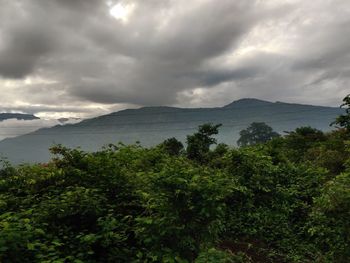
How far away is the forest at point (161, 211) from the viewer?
6.23 m

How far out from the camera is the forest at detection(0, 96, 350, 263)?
6227 millimetres

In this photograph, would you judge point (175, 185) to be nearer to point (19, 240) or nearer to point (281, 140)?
point (19, 240)

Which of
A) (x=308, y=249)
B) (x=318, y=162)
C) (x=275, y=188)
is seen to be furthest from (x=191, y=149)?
(x=308, y=249)

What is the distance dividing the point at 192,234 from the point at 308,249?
671 centimetres

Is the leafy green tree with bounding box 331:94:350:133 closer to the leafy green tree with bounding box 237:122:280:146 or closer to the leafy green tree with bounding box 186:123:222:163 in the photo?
the leafy green tree with bounding box 186:123:222:163

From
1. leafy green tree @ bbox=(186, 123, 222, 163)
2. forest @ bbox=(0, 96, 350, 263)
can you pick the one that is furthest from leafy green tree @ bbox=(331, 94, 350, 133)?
leafy green tree @ bbox=(186, 123, 222, 163)

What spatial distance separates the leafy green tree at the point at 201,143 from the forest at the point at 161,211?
11446 millimetres

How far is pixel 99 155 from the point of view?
34.3 feet

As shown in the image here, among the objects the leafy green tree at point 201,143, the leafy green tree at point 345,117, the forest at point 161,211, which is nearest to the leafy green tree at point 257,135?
the leafy green tree at point 201,143

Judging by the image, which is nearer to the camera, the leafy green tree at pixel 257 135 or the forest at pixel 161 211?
the forest at pixel 161 211

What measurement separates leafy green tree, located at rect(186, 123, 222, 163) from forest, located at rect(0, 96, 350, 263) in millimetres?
11446

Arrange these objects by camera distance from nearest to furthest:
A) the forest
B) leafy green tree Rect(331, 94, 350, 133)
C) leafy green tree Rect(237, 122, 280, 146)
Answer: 1. the forest
2. leafy green tree Rect(331, 94, 350, 133)
3. leafy green tree Rect(237, 122, 280, 146)

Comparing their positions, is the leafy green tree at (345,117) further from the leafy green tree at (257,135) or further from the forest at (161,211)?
the leafy green tree at (257,135)

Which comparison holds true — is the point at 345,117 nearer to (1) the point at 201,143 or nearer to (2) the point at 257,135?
(1) the point at 201,143
